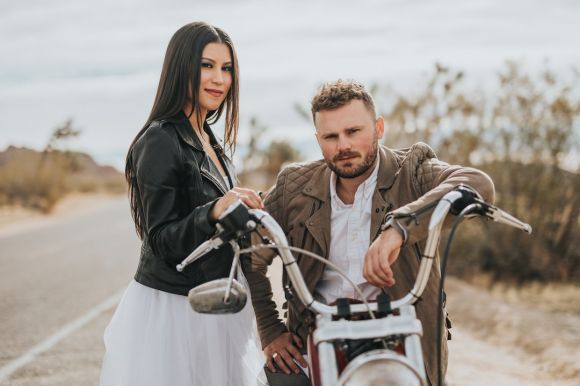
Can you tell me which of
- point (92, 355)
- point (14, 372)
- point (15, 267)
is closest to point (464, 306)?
point (92, 355)

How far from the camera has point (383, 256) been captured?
7.68 ft

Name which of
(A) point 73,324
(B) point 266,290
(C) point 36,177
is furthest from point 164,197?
(C) point 36,177

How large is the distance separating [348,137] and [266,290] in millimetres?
888

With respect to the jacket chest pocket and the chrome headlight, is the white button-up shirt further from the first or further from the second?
the chrome headlight

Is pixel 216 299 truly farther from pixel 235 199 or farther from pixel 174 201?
pixel 174 201

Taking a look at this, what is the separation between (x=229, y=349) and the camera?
3.09m

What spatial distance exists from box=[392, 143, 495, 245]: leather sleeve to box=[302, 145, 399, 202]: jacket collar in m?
0.08

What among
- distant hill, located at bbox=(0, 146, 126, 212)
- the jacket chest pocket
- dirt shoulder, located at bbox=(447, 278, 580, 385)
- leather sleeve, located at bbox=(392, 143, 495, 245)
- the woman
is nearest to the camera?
leather sleeve, located at bbox=(392, 143, 495, 245)

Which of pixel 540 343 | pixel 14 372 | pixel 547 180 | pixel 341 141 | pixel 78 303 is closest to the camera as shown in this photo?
pixel 341 141

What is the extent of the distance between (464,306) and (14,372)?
5.54m

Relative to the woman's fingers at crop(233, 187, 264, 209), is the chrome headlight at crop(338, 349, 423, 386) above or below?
below

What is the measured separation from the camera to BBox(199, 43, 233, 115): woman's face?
318 centimetres

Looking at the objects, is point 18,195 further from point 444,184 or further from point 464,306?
point 444,184

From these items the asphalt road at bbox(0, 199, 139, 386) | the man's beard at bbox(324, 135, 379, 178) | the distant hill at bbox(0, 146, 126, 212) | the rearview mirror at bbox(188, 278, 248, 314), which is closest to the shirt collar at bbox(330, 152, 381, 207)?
the man's beard at bbox(324, 135, 379, 178)
